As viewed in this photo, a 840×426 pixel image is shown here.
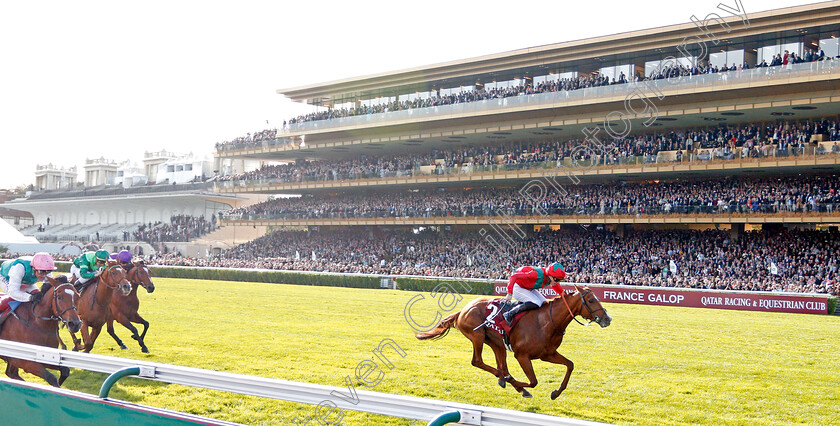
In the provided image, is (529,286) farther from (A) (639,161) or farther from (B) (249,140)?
(B) (249,140)

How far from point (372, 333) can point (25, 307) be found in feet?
22.6

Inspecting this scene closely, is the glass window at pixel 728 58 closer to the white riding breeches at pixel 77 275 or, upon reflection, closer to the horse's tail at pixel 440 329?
the horse's tail at pixel 440 329

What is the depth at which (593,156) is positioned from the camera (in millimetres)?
33438

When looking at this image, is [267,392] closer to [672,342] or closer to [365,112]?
[672,342]

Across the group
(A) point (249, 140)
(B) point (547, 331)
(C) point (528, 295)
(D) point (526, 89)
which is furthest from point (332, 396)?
(A) point (249, 140)

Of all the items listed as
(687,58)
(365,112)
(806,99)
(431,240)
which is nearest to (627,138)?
(687,58)

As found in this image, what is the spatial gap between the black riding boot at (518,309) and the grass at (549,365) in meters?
0.90

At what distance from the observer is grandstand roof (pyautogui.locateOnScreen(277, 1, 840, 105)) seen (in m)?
29.9

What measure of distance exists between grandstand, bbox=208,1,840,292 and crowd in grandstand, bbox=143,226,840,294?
13 cm

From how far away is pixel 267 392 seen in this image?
3.70 metres

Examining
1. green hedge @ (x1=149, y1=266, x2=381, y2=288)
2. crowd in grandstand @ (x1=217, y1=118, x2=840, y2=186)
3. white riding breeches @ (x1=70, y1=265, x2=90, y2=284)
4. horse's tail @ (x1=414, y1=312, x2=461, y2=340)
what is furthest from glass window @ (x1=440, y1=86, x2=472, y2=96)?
horse's tail @ (x1=414, y1=312, x2=461, y2=340)

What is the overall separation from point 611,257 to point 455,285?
754 cm

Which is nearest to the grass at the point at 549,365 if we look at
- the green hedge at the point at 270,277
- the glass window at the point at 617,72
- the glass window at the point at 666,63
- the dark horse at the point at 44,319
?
the dark horse at the point at 44,319

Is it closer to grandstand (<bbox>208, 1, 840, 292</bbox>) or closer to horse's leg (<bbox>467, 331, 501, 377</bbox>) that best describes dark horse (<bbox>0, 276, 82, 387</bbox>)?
horse's leg (<bbox>467, 331, 501, 377</bbox>)
